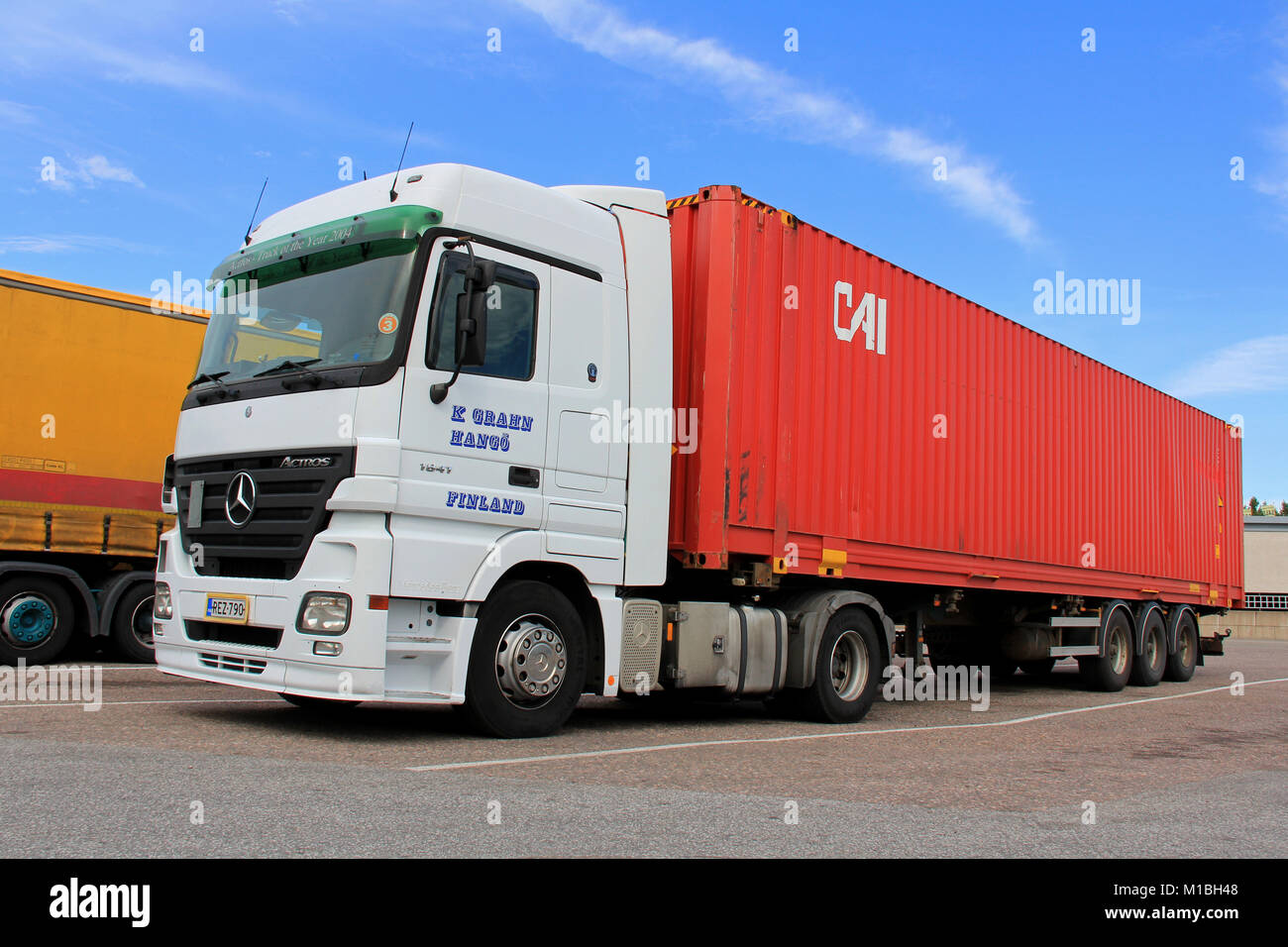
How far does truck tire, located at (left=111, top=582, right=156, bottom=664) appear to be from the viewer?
11125mm

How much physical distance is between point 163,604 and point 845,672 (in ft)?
17.5

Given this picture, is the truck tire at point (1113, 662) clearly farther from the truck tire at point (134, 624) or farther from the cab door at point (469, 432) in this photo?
the truck tire at point (134, 624)

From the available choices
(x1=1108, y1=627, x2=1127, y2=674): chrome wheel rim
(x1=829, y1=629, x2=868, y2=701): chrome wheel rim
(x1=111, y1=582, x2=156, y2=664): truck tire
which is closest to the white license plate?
(x1=829, y1=629, x2=868, y2=701): chrome wheel rim

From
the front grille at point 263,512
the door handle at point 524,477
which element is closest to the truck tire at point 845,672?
the door handle at point 524,477

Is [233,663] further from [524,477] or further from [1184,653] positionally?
[1184,653]

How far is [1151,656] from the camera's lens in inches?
605

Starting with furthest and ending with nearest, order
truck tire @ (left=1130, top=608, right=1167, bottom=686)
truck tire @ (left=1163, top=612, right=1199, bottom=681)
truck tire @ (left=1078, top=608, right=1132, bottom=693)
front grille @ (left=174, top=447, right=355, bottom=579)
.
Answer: truck tire @ (left=1163, top=612, right=1199, bottom=681) < truck tire @ (left=1130, top=608, right=1167, bottom=686) < truck tire @ (left=1078, top=608, right=1132, bottom=693) < front grille @ (left=174, top=447, right=355, bottom=579)

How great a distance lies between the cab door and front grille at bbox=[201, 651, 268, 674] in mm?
978

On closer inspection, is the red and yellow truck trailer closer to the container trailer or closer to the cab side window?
the container trailer
